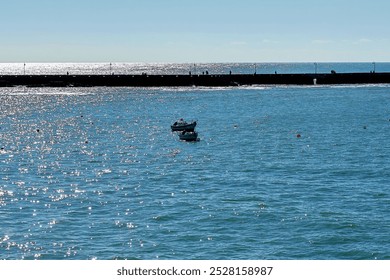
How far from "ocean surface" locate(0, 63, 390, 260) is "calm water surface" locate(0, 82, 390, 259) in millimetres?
111

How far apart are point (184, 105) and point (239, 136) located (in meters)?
57.5

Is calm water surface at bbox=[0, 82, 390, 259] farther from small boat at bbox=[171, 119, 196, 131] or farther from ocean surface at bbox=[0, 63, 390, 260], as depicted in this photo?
small boat at bbox=[171, 119, 196, 131]

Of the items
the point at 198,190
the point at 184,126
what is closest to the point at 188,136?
the point at 184,126

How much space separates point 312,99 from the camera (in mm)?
164875

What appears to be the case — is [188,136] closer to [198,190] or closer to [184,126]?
[184,126]

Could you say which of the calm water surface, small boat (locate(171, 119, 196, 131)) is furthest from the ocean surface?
small boat (locate(171, 119, 196, 131))

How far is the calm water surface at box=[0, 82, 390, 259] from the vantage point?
37.8 m

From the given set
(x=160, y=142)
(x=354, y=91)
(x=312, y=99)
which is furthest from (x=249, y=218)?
(x=354, y=91)

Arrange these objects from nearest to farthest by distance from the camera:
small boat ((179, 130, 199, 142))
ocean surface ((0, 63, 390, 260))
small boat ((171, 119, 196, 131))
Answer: ocean surface ((0, 63, 390, 260))
small boat ((179, 130, 199, 142))
small boat ((171, 119, 196, 131))

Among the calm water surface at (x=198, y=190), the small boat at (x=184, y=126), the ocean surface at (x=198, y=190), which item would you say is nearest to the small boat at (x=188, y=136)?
the ocean surface at (x=198, y=190)

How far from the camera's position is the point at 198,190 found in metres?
53.1

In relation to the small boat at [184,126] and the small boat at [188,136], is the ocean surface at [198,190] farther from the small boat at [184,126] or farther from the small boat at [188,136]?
the small boat at [188,136]

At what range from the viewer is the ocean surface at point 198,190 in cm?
3781

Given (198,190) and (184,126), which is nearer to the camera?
(198,190)
